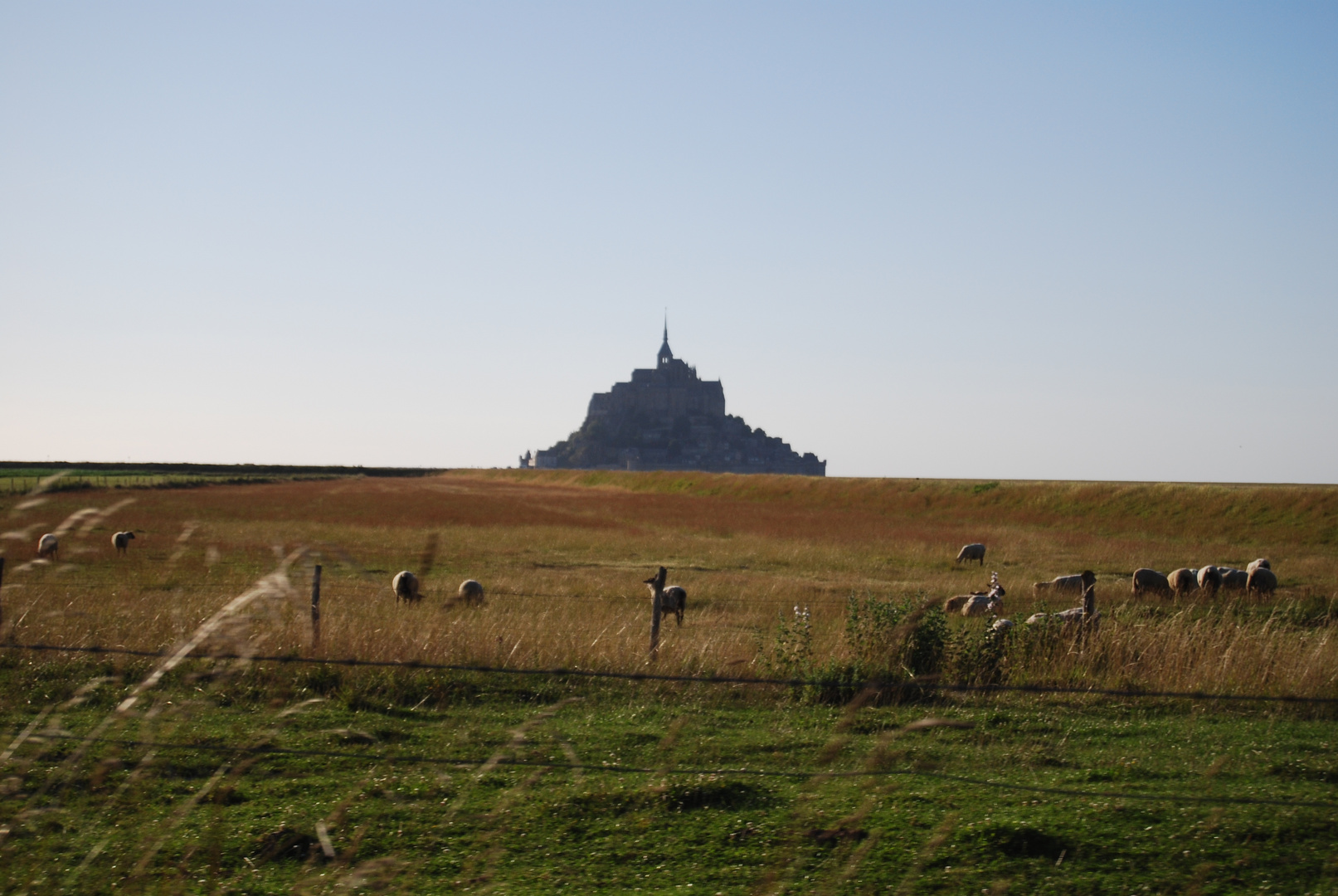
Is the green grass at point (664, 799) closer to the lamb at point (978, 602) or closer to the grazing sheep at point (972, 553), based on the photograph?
the lamb at point (978, 602)

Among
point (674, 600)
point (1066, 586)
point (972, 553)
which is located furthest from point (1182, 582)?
point (674, 600)

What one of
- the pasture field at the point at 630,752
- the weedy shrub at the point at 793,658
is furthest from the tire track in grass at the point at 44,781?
the weedy shrub at the point at 793,658

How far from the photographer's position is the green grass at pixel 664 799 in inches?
190

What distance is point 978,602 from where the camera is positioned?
17688 mm

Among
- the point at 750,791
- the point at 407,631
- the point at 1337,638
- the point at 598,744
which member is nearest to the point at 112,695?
the point at 407,631

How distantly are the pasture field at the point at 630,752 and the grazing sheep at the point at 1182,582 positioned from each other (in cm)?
269

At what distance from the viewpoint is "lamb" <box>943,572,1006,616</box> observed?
16391 mm

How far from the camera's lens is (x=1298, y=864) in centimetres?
495

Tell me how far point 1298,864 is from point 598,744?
449 cm

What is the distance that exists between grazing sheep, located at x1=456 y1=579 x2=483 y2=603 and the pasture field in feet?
1.81

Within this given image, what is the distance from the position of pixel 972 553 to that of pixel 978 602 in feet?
42.6

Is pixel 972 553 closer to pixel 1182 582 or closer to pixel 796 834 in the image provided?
pixel 1182 582

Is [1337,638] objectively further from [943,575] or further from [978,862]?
[943,575]

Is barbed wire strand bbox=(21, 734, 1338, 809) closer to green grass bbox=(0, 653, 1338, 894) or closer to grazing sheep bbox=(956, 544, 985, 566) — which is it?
green grass bbox=(0, 653, 1338, 894)
